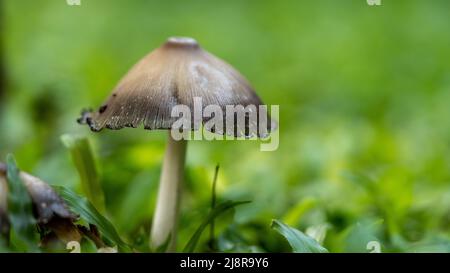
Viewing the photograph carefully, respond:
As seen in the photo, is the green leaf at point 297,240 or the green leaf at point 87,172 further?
the green leaf at point 87,172

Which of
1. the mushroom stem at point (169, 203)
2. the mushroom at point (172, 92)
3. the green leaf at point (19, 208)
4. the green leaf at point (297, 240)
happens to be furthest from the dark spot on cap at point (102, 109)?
the green leaf at point (297, 240)

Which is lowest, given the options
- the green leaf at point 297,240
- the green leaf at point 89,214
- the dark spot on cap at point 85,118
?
the green leaf at point 297,240

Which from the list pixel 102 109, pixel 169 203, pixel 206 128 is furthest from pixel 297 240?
pixel 102 109

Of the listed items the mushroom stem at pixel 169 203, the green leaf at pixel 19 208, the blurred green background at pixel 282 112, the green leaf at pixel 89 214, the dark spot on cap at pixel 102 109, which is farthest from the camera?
the blurred green background at pixel 282 112

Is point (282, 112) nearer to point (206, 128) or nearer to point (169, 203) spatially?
point (169, 203)

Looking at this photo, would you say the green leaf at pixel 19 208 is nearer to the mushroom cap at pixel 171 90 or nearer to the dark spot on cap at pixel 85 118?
Answer: the mushroom cap at pixel 171 90

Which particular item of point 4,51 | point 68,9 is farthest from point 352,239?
point 68,9

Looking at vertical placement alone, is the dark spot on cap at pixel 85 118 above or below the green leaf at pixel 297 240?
above
